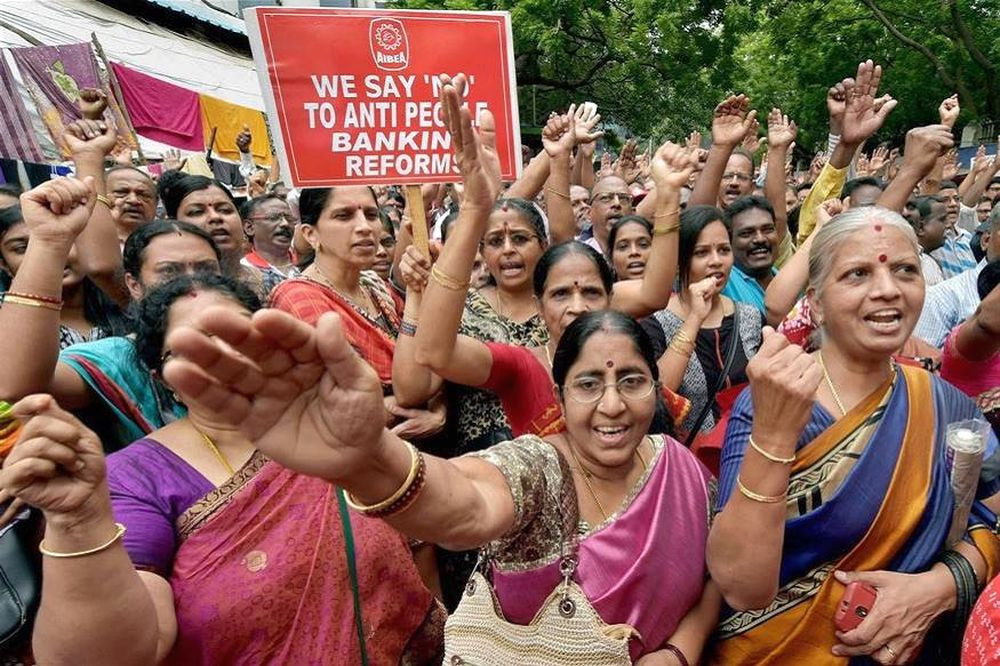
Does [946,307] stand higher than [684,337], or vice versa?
[684,337]

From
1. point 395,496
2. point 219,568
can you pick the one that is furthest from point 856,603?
point 219,568

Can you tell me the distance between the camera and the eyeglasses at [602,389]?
171 cm

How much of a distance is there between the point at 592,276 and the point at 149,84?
1022cm

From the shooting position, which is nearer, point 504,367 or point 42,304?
point 42,304

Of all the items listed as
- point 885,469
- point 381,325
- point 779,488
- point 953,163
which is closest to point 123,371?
point 381,325

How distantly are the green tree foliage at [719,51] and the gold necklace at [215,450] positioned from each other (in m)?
13.5

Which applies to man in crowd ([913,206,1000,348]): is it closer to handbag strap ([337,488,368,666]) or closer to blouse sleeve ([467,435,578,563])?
blouse sleeve ([467,435,578,563])

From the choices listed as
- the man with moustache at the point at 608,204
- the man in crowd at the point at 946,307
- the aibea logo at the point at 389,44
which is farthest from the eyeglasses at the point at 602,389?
the man with moustache at the point at 608,204

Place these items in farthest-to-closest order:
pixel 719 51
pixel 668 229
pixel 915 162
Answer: pixel 719 51, pixel 915 162, pixel 668 229

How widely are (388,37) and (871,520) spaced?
223 centimetres

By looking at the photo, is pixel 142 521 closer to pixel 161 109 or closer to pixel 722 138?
pixel 722 138

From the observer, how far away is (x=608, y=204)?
4723mm

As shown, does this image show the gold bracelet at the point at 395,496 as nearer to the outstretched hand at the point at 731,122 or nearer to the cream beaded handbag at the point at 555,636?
the cream beaded handbag at the point at 555,636

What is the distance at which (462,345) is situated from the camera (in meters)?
2.00
